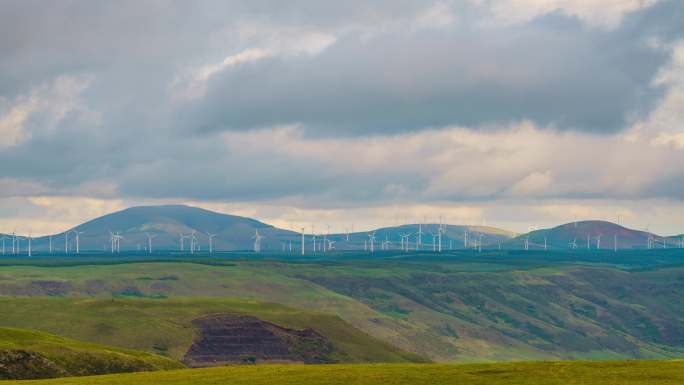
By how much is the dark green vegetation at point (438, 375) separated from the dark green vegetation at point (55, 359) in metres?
31.1

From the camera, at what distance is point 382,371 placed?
10225 centimetres

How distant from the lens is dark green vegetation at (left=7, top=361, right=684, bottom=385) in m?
92.6

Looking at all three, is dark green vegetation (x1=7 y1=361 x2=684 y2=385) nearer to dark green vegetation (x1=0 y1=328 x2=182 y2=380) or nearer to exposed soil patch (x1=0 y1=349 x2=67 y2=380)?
exposed soil patch (x1=0 y1=349 x2=67 y2=380)

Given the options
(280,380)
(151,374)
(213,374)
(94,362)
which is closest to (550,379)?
(280,380)

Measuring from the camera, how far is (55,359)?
140 m

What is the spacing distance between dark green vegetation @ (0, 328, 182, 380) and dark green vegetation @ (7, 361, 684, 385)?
31149 millimetres

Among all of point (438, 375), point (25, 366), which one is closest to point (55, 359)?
point (25, 366)

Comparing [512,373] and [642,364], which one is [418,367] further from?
[642,364]

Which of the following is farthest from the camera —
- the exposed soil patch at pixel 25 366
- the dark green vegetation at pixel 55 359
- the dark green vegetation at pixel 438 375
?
the dark green vegetation at pixel 55 359

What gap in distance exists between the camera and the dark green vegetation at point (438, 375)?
92562 mm

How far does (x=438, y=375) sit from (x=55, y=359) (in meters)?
63.2

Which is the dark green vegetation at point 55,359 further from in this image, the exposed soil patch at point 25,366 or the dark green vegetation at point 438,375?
the dark green vegetation at point 438,375

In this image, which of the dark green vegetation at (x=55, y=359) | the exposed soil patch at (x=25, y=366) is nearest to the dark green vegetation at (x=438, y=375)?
the exposed soil patch at (x=25, y=366)

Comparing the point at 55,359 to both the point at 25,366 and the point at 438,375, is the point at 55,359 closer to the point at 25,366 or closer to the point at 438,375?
the point at 25,366
